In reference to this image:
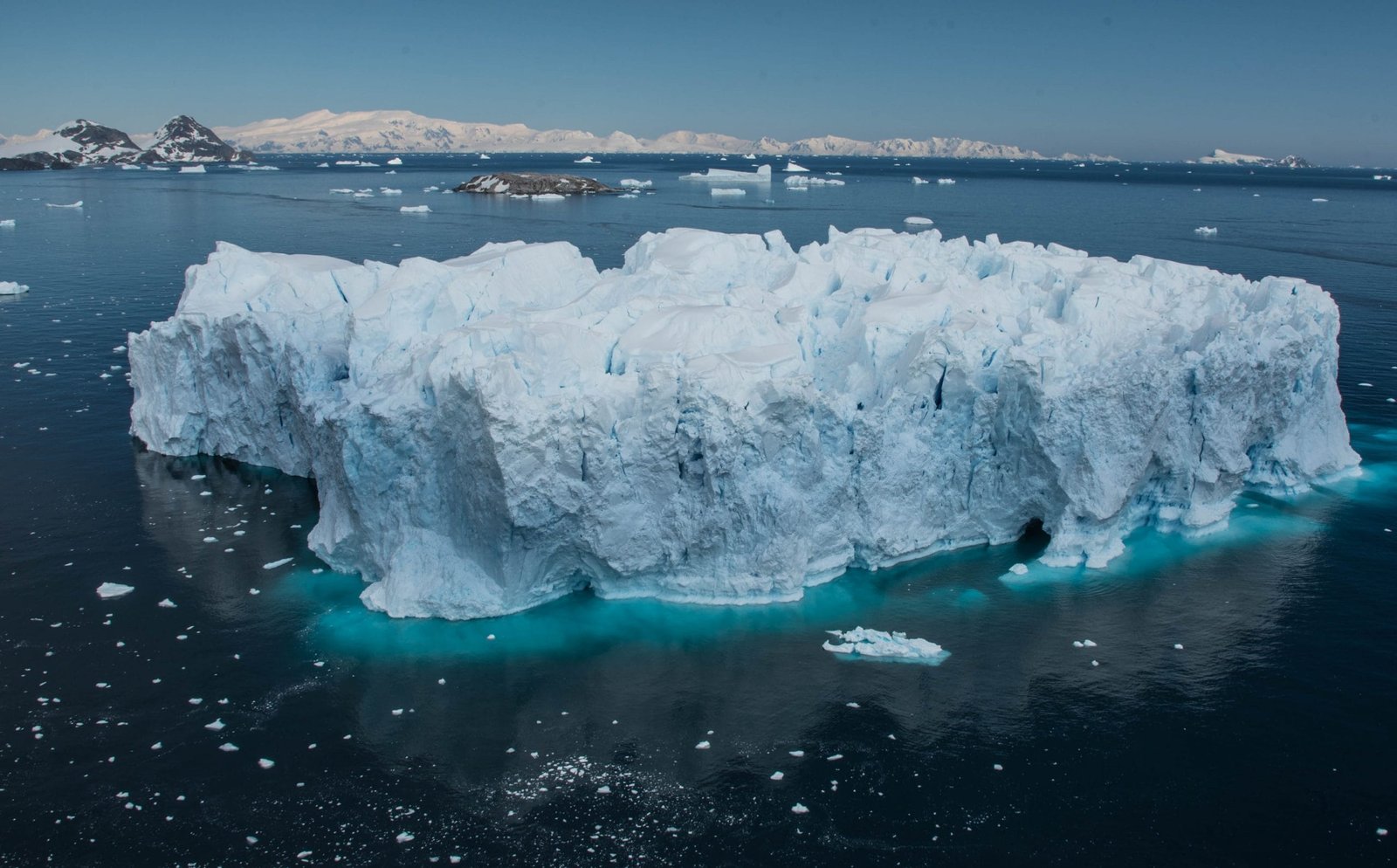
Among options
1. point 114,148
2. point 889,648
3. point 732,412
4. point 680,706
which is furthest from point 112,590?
point 114,148

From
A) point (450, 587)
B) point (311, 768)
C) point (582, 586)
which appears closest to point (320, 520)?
point (450, 587)

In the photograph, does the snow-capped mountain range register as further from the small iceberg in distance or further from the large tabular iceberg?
the large tabular iceberg

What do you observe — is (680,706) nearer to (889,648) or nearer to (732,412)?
(889,648)

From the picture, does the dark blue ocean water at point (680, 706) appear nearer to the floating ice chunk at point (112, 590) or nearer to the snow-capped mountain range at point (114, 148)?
the floating ice chunk at point (112, 590)

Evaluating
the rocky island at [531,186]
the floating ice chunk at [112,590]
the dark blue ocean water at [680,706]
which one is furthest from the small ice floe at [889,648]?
the rocky island at [531,186]

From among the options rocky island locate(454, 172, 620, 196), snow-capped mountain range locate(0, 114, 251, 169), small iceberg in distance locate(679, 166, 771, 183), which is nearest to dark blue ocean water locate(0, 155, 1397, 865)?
rocky island locate(454, 172, 620, 196)

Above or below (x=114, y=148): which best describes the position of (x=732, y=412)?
below
